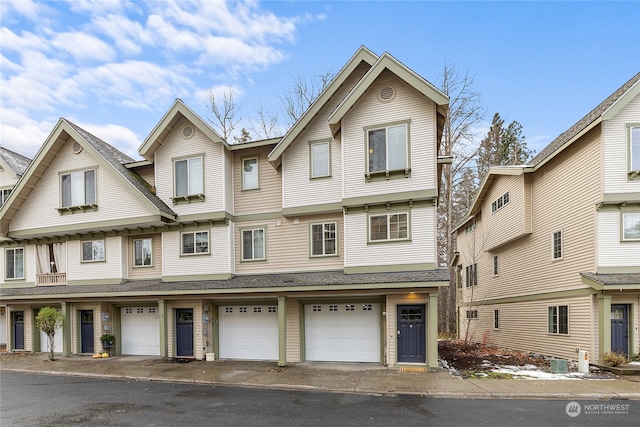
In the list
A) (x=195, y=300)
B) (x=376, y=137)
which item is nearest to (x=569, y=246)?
(x=376, y=137)

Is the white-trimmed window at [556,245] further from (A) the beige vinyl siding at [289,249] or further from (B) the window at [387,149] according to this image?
(A) the beige vinyl siding at [289,249]

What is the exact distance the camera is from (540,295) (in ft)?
56.7

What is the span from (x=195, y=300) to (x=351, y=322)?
6.85 metres

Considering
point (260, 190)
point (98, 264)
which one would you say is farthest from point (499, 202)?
point (98, 264)

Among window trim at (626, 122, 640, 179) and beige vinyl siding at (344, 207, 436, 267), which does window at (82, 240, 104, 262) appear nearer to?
beige vinyl siding at (344, 207, 436, 267)

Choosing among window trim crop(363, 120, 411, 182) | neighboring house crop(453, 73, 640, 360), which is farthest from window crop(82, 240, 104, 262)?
neighboring house crop(453, 73, 640, 360)

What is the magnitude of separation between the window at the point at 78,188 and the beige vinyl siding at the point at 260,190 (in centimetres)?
703

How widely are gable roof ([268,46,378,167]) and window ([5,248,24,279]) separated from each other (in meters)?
15.4

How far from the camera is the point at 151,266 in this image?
58.1ft

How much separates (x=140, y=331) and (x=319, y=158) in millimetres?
11829

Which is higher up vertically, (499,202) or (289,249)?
(499,202)

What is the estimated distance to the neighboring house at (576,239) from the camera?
13219 mm

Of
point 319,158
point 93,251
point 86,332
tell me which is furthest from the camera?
point 86,332

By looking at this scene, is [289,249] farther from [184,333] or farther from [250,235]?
[184,333]
